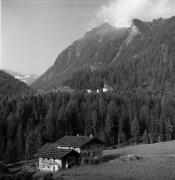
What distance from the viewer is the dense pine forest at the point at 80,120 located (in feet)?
402

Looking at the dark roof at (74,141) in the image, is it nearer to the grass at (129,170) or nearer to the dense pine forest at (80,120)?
the grass at (129,170)

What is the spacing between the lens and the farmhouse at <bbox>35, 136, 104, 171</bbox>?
267 feet

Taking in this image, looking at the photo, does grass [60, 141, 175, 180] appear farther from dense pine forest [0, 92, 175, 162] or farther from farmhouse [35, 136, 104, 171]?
dense pine forest [0, 92, 175, 162]

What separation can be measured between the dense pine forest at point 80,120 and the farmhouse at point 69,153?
25980mm

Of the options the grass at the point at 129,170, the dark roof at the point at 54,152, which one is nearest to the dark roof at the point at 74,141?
the dark roof at the point at 54,152

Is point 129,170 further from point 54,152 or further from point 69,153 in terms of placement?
point 54,152

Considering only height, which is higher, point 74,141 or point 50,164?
point 74,141

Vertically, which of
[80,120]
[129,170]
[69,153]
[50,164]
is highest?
[80,120]

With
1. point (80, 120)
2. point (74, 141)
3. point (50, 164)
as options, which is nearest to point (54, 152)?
point (50, 164)

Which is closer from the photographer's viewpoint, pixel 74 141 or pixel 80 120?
pixel 74 141

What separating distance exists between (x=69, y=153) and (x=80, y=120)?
63.9 m

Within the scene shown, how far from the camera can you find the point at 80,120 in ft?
479

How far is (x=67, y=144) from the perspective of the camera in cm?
8931

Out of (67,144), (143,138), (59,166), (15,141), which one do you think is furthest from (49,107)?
(59,166)
